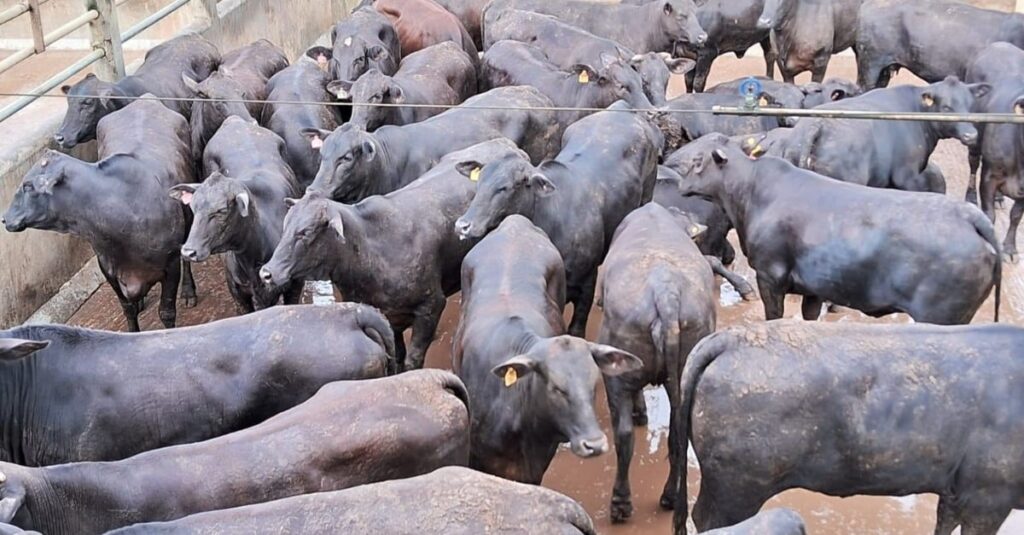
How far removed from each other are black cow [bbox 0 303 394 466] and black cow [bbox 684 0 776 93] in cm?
742

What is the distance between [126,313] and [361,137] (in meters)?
2.12

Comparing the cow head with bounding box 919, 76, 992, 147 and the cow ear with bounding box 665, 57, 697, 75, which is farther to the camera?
the cow ear with bounding box 665, 57, 697, 75

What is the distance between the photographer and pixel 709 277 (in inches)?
253

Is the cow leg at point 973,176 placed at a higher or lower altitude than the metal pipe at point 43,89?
lower

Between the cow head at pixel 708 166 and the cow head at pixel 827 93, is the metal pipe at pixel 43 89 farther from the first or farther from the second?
the cow head at pixel 827 93

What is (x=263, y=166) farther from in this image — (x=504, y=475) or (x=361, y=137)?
(x=504, y=475)

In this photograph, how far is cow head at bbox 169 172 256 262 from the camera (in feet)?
23.7

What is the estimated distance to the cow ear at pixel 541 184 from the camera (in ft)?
24.6

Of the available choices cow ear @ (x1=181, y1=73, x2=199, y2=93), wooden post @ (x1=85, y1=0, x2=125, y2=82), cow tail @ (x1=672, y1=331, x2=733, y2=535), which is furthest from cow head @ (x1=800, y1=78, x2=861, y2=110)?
wooden post @ (x1=85, y1=0, x2=125, y2=82)

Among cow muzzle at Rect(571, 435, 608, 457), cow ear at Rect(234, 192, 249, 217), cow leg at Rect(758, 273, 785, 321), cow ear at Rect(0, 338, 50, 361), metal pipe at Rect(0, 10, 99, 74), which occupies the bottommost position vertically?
cow leg at Rect(758, 273, 785, 321)

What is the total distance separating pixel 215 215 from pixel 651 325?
297cm

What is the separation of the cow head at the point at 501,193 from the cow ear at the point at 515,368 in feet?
6.18

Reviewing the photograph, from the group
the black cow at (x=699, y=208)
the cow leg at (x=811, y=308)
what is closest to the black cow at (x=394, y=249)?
the black cow at (x=699, y=208)

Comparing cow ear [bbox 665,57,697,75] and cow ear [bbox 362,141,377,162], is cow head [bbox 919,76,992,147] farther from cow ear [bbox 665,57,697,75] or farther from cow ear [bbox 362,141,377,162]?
cow ear [bbox 362,141,377,162]
